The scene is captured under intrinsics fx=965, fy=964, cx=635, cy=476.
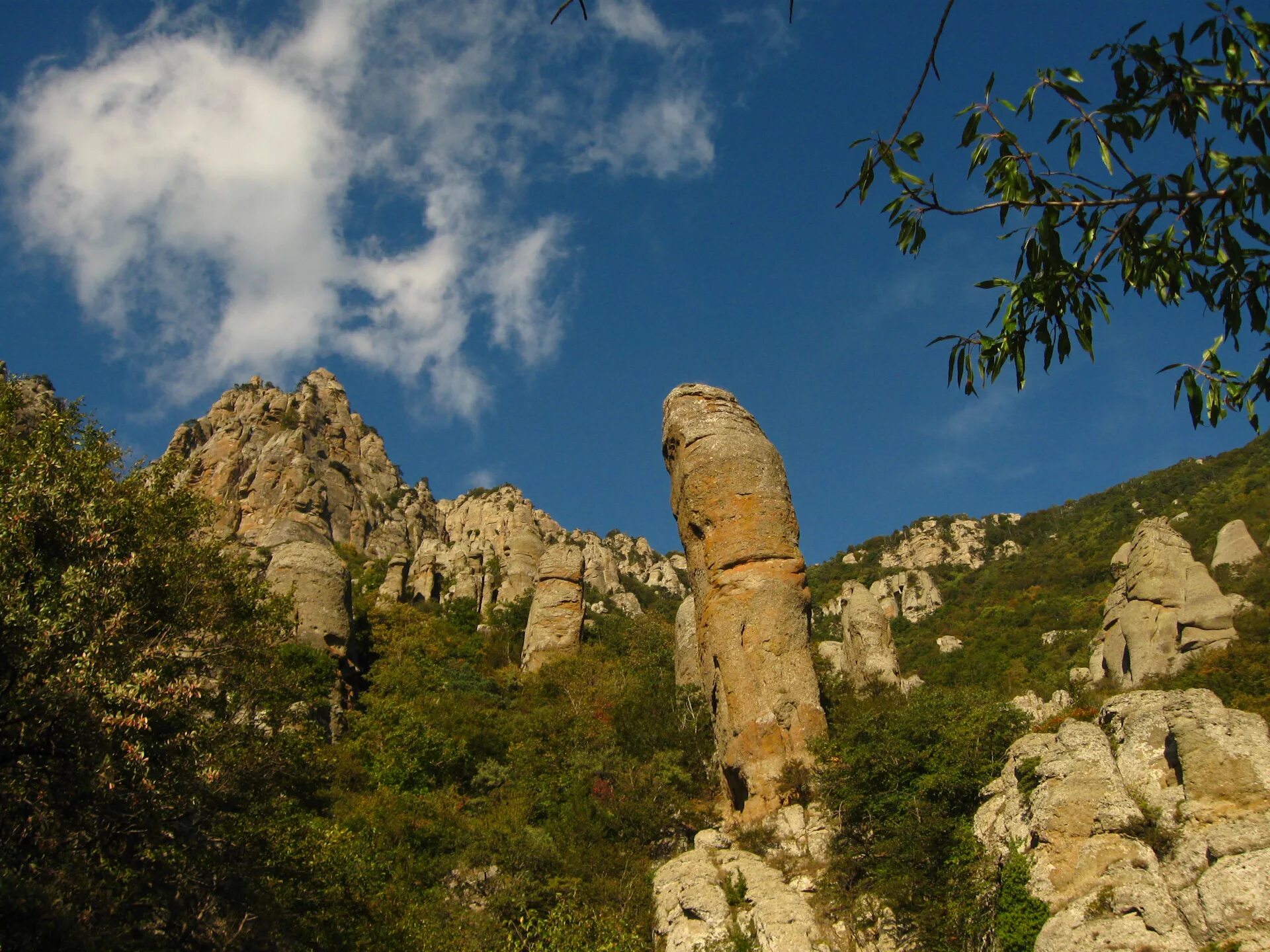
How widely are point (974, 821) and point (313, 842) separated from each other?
35.6 feet

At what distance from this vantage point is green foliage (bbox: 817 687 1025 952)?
14352 millimetres

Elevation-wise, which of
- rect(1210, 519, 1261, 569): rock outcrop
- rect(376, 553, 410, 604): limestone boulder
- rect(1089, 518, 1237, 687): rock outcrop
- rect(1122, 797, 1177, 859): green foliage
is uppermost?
rect(376, 553, 410, 604): limestone boulder

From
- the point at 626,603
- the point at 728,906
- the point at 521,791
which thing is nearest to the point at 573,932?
the point at 728,906

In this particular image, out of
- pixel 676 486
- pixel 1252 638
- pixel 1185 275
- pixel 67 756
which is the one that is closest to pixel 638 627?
pixel 676 486

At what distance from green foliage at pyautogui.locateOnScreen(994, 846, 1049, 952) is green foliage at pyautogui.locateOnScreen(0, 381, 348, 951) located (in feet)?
31.4

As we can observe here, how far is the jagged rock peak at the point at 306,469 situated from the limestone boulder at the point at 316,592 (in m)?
24.6

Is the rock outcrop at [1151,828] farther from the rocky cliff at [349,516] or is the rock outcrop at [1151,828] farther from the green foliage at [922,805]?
the rocky cliff at [349,516]

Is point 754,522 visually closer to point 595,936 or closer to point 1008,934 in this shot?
point 595,936

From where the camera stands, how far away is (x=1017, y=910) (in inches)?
511

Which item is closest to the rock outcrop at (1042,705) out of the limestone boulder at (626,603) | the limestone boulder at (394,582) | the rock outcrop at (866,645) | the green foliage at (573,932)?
the rock outcrop at (866,645)

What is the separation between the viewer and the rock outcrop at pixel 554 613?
138ft

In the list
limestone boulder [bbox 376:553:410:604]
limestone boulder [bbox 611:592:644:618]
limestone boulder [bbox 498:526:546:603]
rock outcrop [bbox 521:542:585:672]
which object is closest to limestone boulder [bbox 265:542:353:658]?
rock outcrop [bbox 521:542:585:672]

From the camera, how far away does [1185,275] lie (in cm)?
527

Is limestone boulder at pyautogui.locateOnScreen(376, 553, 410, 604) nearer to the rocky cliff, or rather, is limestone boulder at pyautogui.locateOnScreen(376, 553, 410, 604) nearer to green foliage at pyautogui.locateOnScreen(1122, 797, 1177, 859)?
the rocky cliff
